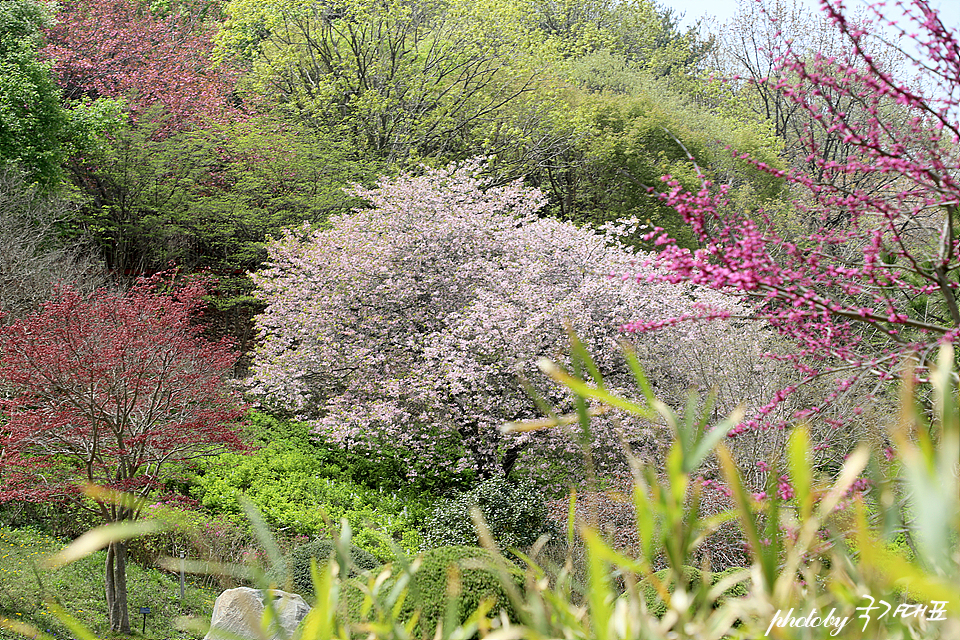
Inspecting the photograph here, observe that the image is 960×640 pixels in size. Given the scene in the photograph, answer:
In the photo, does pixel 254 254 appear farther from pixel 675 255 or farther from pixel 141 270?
pixel 675 255

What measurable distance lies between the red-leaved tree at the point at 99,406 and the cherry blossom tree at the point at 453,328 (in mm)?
2901

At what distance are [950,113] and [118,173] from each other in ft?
46.7

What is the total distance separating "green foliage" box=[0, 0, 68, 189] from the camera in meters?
11.2

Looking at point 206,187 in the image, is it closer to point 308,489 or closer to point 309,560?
point 308,489

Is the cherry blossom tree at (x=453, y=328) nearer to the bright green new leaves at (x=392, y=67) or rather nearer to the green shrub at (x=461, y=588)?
the green shrub at (x=461, y=588)

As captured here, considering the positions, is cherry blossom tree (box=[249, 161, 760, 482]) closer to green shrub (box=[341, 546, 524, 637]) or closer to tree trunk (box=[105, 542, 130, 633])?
tree trunk (box=[105, 542, 130, 633])

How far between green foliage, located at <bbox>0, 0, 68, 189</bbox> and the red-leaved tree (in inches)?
193

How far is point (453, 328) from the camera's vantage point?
10156 mm

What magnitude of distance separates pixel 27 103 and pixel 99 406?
689 cm

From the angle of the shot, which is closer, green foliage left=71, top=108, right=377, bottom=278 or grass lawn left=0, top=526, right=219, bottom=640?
grass lawn left=0, top=526, right=219, bottom=640

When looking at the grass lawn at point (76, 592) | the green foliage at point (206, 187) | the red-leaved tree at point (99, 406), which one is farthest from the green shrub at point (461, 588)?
the green foliage at point (206, 187)

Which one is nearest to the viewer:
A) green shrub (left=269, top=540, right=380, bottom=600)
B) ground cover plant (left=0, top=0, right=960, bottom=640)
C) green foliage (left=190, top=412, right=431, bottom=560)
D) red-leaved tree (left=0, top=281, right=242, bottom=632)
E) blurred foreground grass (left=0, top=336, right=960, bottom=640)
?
blurred foreground grass (left=0, top=336, right=960, bottom=640)

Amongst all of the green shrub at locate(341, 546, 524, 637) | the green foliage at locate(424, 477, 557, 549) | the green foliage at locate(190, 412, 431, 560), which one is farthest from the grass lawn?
the green shrub at locate(341, 546, 524, 637)

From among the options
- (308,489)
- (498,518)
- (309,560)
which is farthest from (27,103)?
(498,518)
